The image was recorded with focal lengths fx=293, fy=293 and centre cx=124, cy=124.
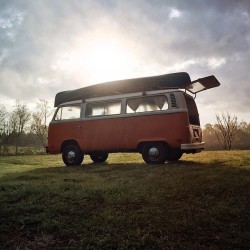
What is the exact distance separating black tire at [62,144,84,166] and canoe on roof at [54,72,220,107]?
1.98 metres

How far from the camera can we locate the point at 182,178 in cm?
666

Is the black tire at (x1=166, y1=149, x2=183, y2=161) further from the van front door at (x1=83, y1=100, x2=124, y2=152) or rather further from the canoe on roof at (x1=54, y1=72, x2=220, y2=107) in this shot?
the canoe on roof at (x1=54, y1=72, x2=220, y2=107)

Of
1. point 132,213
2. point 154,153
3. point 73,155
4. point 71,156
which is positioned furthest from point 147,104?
point 132,213

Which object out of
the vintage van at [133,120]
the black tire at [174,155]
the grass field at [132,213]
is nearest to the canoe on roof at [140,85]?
the vintage van at [133,120]

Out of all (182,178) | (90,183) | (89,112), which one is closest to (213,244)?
(182,178)

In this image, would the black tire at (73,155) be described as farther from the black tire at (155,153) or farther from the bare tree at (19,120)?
the bare tree at (19,120)

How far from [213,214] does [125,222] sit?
130 cm

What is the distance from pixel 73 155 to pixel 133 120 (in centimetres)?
301

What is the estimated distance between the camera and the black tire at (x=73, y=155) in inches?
451

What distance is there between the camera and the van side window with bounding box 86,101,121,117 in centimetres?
1062

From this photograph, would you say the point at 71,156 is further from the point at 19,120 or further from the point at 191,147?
the point at 19,120

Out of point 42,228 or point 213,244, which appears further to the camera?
point 42,228

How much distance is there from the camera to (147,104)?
10.0 meters

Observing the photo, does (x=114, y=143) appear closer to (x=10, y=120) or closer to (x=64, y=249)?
(x=64, y=249)
